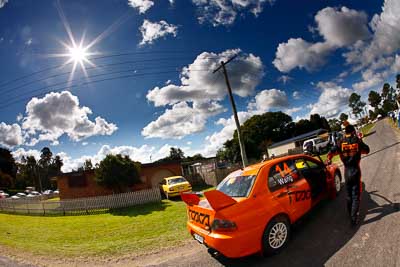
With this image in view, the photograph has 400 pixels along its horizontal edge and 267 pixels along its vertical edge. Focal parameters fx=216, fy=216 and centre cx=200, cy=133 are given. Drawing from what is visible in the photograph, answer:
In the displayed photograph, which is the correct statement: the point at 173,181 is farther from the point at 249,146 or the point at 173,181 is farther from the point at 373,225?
the point at 249,146

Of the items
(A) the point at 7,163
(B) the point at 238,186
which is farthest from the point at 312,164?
(A) the point at 7,163

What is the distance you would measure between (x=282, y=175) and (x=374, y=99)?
12332cm

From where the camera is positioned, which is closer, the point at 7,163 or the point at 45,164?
the point at 7,163

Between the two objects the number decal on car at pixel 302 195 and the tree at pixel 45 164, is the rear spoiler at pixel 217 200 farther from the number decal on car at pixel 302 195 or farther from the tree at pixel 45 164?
the tree at pixel 45 164

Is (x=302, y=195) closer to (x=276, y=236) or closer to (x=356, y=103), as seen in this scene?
(x=276, y=236)

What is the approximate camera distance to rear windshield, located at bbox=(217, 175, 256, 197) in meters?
3.85

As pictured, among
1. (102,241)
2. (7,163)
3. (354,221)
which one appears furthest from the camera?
(7,163)

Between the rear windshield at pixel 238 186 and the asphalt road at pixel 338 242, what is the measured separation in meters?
1.11

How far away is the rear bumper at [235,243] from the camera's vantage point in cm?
321

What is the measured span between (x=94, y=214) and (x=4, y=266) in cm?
824

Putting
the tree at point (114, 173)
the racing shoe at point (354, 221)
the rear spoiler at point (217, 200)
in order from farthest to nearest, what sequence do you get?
the tree at point (114, 173) < the racing shoe at point (354, 221) < the rear spoiler at point (217, 200)

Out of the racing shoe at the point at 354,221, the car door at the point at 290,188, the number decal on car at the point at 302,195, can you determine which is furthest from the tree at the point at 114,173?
the racing shoe at the point at 354,221

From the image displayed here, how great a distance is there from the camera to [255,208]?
3502 millimetres

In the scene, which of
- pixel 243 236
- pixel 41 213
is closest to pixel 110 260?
pixel 243 236
